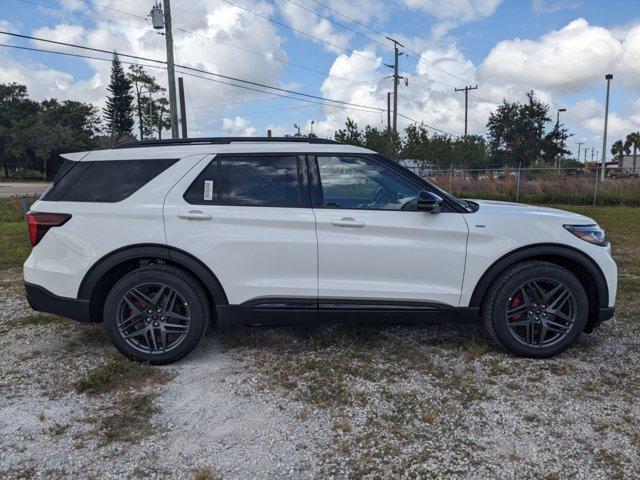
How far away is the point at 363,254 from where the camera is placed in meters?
3.49

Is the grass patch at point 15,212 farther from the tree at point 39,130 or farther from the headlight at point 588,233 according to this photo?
the tree at point 39,130

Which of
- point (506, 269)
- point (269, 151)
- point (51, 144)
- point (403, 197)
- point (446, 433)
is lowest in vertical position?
point (446, 433)

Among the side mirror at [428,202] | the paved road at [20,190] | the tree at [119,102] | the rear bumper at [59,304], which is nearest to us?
the side mirror at [428,202]

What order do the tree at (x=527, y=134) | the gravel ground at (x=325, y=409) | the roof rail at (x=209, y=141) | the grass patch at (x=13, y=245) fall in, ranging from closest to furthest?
the gravel ground at (x=325, y=409) < the roof rail at (x=209, y=141) < the grass patch at (x=13, y=245) < the tree at (x=527, y=134)

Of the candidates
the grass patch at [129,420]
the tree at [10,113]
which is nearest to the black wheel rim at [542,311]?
the grass patch at [129,420]

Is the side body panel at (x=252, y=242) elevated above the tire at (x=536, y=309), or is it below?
above

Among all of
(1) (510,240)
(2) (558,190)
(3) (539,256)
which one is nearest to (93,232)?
(1) (510,240)

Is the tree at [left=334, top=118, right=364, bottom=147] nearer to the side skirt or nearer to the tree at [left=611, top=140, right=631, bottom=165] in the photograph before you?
the side skirt

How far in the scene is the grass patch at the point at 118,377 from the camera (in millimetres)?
3260

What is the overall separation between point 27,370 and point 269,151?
2.49 meters

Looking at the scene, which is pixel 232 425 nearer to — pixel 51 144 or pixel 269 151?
pixel 269 151

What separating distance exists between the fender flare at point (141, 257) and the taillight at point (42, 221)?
428 mm

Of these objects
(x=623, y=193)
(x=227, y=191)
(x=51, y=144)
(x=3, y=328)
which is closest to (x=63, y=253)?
(x=227, y=191)

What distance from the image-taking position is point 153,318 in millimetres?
3576
